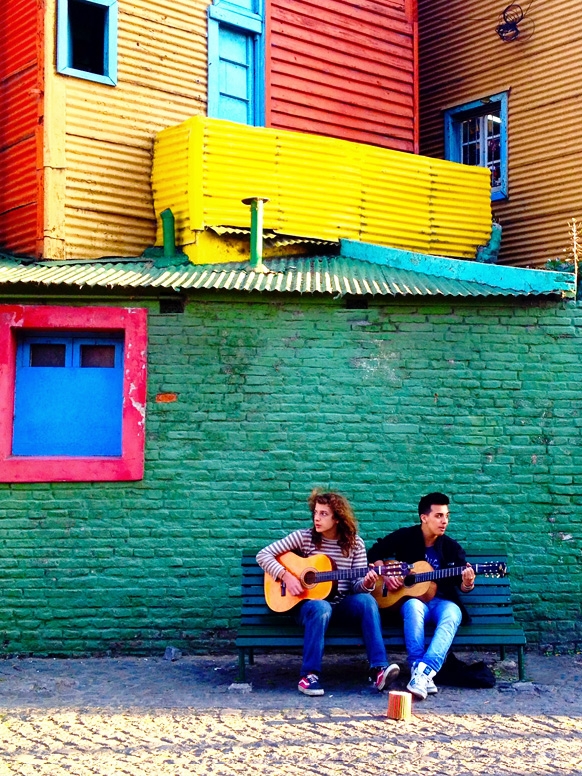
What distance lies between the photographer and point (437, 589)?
6812mm

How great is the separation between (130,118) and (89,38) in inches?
40.5

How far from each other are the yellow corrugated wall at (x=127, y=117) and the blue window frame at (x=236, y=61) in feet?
0.45

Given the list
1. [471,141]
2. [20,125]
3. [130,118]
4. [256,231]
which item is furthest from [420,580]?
[471,141]

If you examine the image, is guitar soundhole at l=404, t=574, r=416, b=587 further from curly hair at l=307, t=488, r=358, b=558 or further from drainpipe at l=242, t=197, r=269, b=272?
drainpipe at l=242, t=197, r=269, b=272

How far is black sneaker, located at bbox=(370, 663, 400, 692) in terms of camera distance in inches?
251

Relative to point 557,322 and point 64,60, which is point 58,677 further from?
point 64,60

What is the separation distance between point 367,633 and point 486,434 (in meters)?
2.38

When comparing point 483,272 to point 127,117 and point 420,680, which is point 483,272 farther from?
point 127,117

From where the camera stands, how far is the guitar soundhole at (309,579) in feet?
21.9

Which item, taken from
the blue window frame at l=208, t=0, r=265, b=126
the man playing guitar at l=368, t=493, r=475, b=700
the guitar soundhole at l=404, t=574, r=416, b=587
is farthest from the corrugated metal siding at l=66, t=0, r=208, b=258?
the guitar soundhole at l=404, t=574, r=416, b=587

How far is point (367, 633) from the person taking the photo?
6512 mm

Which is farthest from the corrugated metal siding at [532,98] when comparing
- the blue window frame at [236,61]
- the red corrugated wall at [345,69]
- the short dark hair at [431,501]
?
the short dark hair at [431,501]

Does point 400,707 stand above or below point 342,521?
below

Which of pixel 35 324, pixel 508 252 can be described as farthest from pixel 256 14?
pixel 35 324
